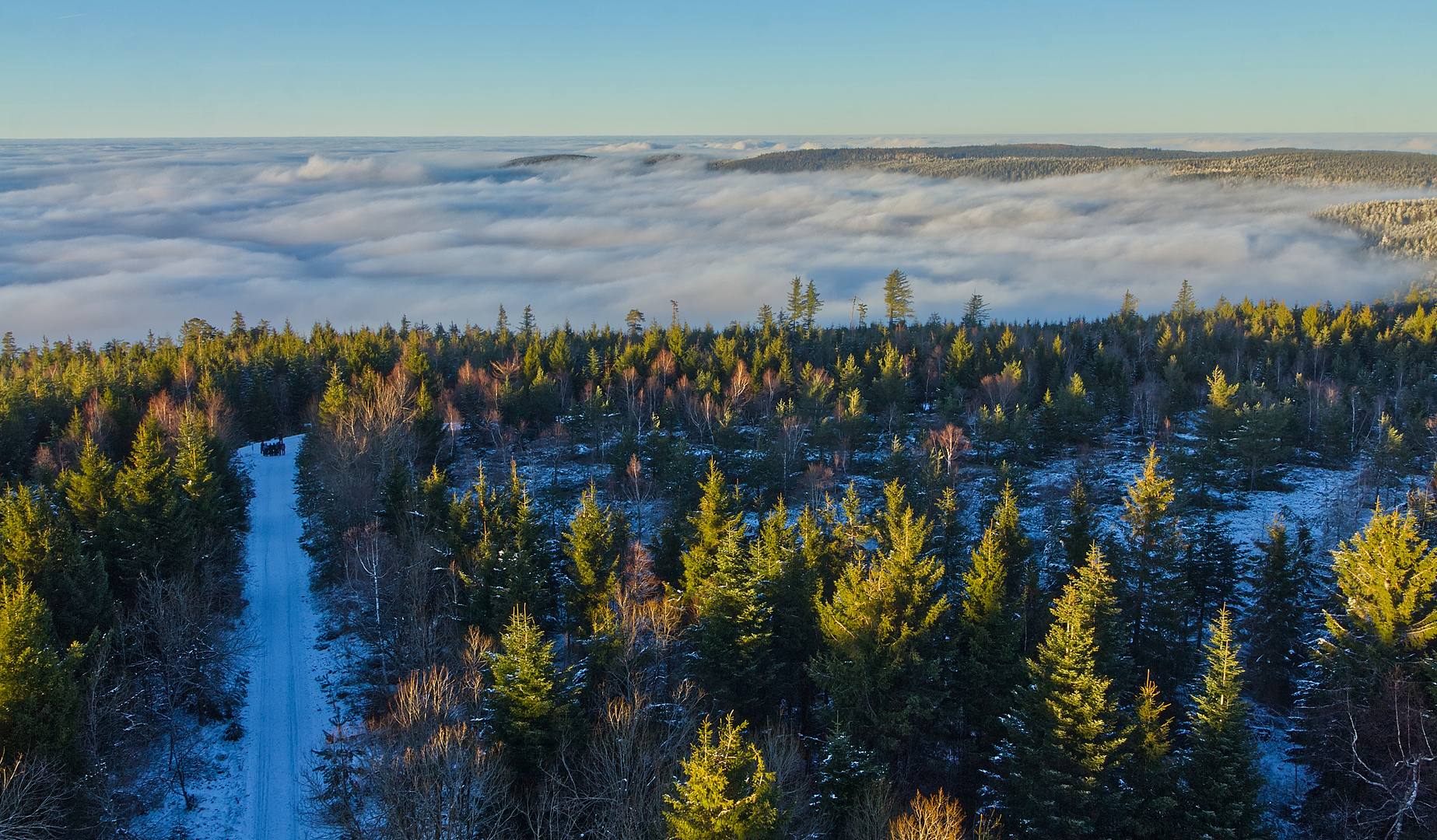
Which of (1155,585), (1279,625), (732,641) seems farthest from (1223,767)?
(732,641)

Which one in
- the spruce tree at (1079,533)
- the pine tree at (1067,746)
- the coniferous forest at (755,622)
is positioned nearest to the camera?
the coniferous forest at (755,622)

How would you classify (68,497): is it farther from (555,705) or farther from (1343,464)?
(1343,464)

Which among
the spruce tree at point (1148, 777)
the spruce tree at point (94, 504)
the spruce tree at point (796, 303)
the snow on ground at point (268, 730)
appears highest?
the spruce tree at point (796, 303)

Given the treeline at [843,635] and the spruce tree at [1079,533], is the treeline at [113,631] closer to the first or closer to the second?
the treeline at [843,635]

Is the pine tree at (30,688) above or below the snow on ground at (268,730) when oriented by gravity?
above

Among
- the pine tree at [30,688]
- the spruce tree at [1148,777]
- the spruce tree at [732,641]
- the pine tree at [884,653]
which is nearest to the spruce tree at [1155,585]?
the spruce tree at [1148,777]

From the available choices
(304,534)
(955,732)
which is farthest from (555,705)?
(304,534)
